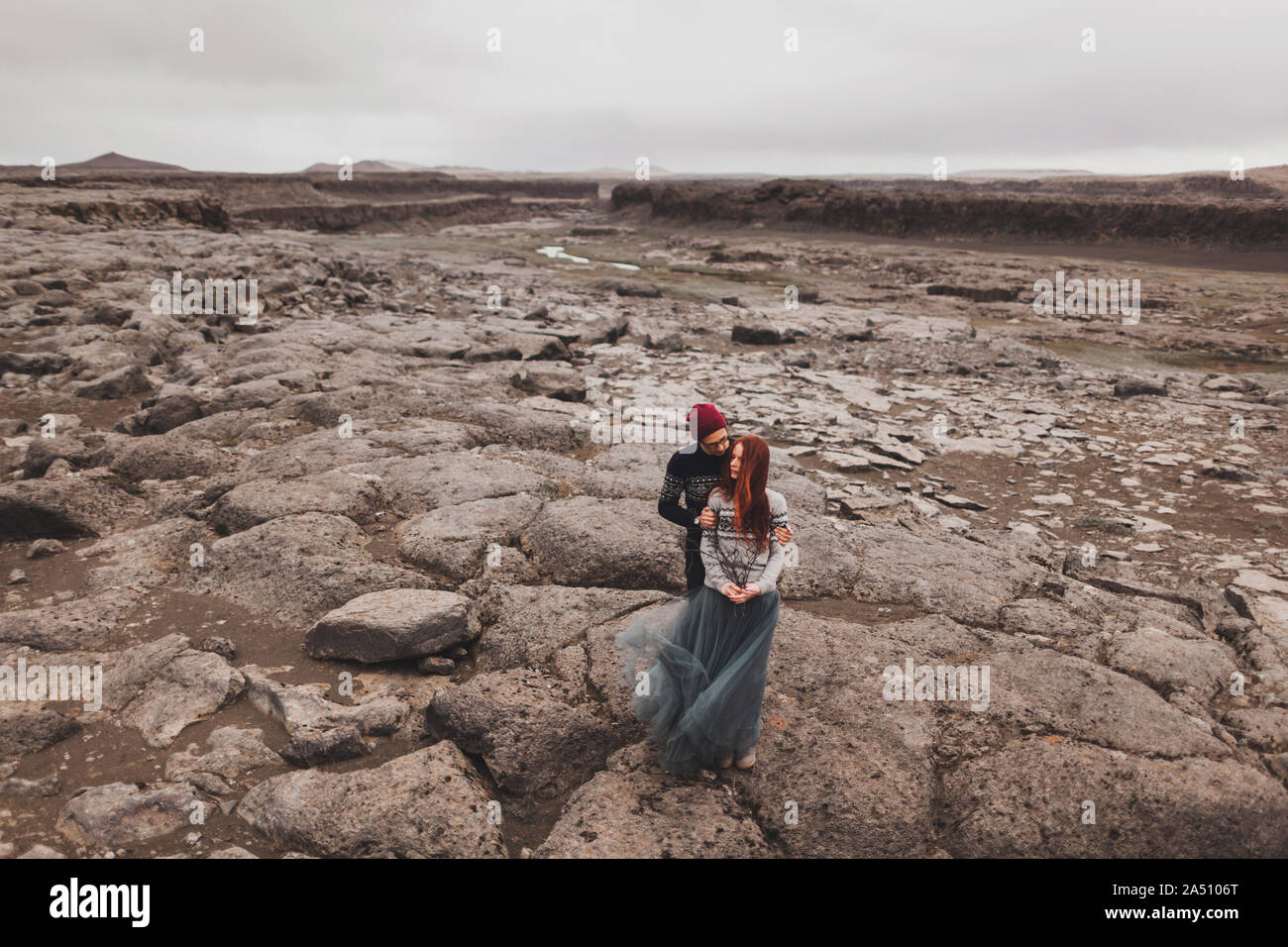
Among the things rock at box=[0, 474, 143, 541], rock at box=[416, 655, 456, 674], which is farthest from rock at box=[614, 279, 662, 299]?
rock at box=[416, 655, 456, 674]

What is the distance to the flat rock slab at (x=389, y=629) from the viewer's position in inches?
161

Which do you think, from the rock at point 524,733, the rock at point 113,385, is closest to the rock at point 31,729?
the rock at point 524,733

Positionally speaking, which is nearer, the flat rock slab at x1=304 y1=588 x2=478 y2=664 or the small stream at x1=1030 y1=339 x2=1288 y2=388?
the flat rock slab at x1=304 y1=588 x2=478 y2=664

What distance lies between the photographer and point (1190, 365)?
41.0ft

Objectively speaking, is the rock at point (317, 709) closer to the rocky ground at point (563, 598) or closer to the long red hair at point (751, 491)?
the rocky ground at point (563, 598)

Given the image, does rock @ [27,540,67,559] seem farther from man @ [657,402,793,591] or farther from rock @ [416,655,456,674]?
man @ [657,402,793,591]

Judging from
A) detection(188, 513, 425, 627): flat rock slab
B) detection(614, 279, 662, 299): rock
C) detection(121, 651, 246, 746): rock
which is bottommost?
detection(121, 651, 246, 746): rock

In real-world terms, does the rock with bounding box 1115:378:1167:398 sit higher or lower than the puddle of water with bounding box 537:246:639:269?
lower

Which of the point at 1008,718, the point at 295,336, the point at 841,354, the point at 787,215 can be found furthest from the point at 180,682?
the point at 787,215

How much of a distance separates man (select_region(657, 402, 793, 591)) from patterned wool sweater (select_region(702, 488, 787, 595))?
0.17 ft

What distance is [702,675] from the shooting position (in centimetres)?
316

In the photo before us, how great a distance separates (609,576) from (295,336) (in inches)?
297

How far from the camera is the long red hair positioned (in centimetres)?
302

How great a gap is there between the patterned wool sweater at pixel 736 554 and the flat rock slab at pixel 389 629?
1763mm
